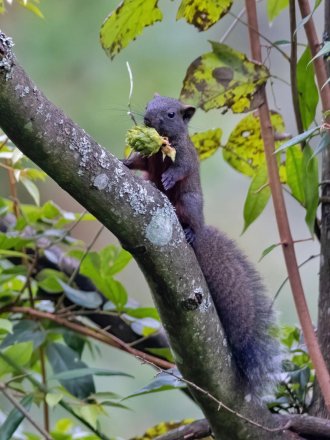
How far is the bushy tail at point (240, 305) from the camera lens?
73.1 inches

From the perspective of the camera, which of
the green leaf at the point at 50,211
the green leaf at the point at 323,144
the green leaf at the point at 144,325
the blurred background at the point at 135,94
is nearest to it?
the green leaf at the point at 323,144

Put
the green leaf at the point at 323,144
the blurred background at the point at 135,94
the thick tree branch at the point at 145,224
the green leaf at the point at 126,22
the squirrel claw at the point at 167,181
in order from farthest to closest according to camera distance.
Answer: the blurred background at the point at 135,94 → the squirrel claw at the point at 167,181 → the green leaf at the point at 126,22 → the green leaf at the point at 323,144 → the thick tree branch at the point at 145,224

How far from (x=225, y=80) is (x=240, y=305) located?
0.52 metres

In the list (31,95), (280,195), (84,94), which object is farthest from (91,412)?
(84,94)

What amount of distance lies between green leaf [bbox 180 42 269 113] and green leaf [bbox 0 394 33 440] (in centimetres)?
78

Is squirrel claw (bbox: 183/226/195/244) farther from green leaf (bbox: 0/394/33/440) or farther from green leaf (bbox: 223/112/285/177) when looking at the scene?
green leaf (bbox: 0/394/33/440)

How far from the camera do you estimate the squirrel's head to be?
220cm

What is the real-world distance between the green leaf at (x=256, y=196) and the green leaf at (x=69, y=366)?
0.57 meters

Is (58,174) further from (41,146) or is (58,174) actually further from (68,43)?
(68,43)

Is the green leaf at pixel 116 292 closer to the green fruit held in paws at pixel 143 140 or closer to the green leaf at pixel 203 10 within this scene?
the green fruit held in paws at pixel 143 140

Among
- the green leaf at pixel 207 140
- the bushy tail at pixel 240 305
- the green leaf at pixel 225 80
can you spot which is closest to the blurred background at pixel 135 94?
the green leaf at pixel 207 140

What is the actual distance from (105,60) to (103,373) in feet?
11.2

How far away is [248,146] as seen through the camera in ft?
6.99

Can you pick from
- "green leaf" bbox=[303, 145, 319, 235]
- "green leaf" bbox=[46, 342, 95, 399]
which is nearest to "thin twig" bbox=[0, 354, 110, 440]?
"green leaf" bbox=[46, 342, 95, 399]
